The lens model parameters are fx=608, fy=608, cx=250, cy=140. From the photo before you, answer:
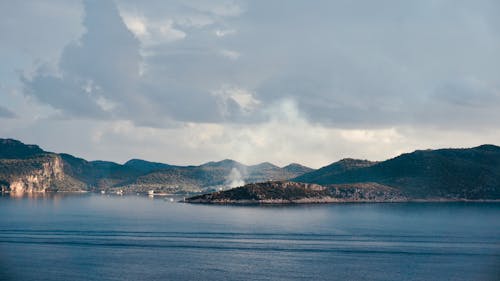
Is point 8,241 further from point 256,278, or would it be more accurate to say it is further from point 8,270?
point 256,278

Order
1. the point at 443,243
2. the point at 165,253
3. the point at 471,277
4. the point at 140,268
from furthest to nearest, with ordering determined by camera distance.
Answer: the point at 443,243 < the point at 165,253 < the point at 140,268 < the point at 471,277

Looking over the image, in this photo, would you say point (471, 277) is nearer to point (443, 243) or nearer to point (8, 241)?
point (443, 243)

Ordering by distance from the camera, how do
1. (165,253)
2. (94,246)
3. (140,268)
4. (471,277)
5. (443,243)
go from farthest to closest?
(443,243) → (94,246) → (165,253) → (140,268) → (471,277)

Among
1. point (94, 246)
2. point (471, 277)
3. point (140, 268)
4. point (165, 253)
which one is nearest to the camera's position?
point (471, 277)

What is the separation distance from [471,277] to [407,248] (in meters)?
48.1

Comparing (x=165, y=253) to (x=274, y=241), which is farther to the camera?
(x=274, y=241)

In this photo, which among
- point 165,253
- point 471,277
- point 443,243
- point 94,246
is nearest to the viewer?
point 471,277

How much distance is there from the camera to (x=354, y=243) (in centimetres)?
19462

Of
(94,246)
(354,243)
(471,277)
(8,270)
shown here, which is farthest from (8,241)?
(471,277)

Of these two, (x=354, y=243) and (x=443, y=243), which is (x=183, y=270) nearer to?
(x=354, y=243)

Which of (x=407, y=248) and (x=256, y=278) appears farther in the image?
(x=407, y=248)

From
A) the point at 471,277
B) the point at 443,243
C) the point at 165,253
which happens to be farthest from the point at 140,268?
the point at 443,243

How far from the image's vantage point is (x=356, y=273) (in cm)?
14200

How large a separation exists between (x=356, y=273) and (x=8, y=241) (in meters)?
113
